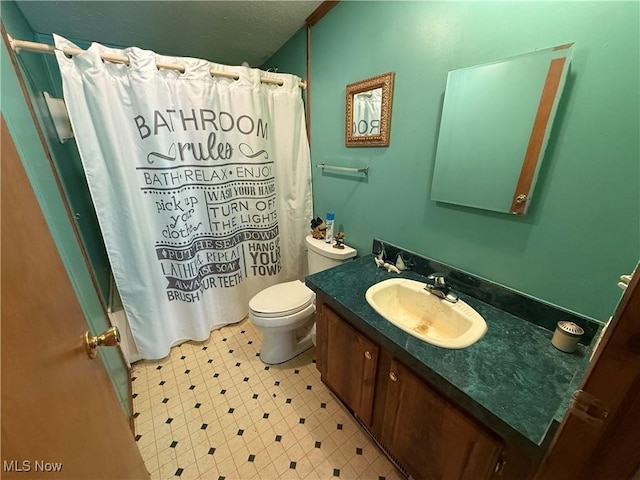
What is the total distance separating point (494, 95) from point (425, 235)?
24.8 inches

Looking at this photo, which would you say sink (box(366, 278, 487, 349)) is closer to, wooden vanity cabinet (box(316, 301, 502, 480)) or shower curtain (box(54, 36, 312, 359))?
wooden vanity cabinet (box(316, 301, 502, 480))

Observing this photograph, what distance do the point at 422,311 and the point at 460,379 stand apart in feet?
1.52

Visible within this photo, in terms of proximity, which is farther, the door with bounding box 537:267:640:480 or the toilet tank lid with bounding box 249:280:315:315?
the toilet tank lid with bounding box 249:280:315:315

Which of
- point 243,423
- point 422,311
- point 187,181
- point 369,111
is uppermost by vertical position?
point 369,111

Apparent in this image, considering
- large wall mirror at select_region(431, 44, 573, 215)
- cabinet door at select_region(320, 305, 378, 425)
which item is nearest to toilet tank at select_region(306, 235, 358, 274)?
cabinet door at select_region(320, 305, 378, 425)

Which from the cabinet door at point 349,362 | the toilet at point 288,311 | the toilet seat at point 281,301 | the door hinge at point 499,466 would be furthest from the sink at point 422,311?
the toilet seat at point 281,301

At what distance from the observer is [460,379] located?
2.46 feet

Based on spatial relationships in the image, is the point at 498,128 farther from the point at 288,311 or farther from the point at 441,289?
the point at 288,311

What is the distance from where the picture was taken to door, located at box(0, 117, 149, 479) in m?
0.39

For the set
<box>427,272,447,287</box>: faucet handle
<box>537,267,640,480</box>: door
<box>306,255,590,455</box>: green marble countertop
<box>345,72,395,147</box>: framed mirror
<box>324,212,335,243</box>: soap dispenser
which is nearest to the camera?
<box>537,267,640,480</box>: door

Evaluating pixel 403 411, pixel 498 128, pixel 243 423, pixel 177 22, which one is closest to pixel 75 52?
pixel 177 22

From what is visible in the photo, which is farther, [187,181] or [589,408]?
[187,181]

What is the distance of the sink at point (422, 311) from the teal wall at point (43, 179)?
115 cm

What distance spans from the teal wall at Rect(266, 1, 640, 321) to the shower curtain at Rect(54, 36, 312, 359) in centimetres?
60
